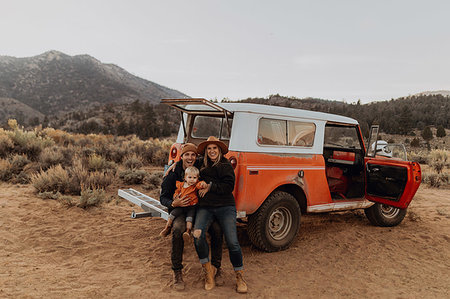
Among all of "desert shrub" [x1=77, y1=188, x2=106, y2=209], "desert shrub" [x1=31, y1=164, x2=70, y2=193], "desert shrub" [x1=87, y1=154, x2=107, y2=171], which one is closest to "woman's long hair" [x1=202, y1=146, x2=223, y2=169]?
"desert shrub" [x1=77, y1=188, x2=106, y2=209]

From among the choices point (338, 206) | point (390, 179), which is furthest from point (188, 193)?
point (390, 179)

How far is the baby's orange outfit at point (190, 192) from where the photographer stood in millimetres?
3844

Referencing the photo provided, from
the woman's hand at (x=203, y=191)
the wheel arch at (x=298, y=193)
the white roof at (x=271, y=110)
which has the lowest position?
the wheel arch at (x=298, y=193)

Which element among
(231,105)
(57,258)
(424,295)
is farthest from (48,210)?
(424,295)

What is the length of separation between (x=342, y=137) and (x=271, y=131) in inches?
89.3

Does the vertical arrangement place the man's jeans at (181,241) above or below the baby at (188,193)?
below

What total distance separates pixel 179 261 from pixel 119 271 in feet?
3.07

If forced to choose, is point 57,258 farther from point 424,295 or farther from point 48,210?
point 424,295

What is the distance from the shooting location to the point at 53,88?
74938 mm

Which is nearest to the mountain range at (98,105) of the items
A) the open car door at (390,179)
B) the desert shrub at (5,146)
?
the open car door at (390,179)

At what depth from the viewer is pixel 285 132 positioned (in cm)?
485

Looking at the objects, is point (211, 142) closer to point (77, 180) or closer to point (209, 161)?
point (209, 161)

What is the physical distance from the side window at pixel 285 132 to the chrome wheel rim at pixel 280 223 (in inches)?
41.7

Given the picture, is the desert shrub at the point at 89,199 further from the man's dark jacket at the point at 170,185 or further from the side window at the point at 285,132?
the side window at the point at 285,132
